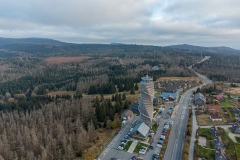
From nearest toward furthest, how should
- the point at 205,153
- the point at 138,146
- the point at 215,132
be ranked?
the point at 205,153, the point at 138,146, the point at 215,132

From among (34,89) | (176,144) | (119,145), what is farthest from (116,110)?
(34,89)

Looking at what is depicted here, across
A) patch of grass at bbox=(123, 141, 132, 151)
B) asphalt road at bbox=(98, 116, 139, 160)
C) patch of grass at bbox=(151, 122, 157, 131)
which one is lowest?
asphalt road at bbox=(98, 116, 139, 160)

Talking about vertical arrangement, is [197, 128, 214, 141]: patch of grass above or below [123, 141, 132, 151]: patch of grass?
above

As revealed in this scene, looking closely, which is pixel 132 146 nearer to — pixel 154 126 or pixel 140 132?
pixel 140 132

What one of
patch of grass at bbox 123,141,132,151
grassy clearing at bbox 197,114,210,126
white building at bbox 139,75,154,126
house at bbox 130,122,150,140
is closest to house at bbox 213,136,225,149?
grassy clearing at bbox 197,114,210,126

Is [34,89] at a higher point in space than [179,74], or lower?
lower

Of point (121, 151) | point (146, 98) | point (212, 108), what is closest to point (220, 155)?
point (121, 151)

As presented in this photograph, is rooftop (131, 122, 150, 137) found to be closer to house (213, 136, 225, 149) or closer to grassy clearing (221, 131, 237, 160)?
house (213, 136, 225, 149)

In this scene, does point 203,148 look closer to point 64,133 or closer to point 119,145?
point 119,145

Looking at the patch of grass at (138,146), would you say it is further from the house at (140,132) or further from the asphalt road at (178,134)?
the asphalt road at (178,134)
